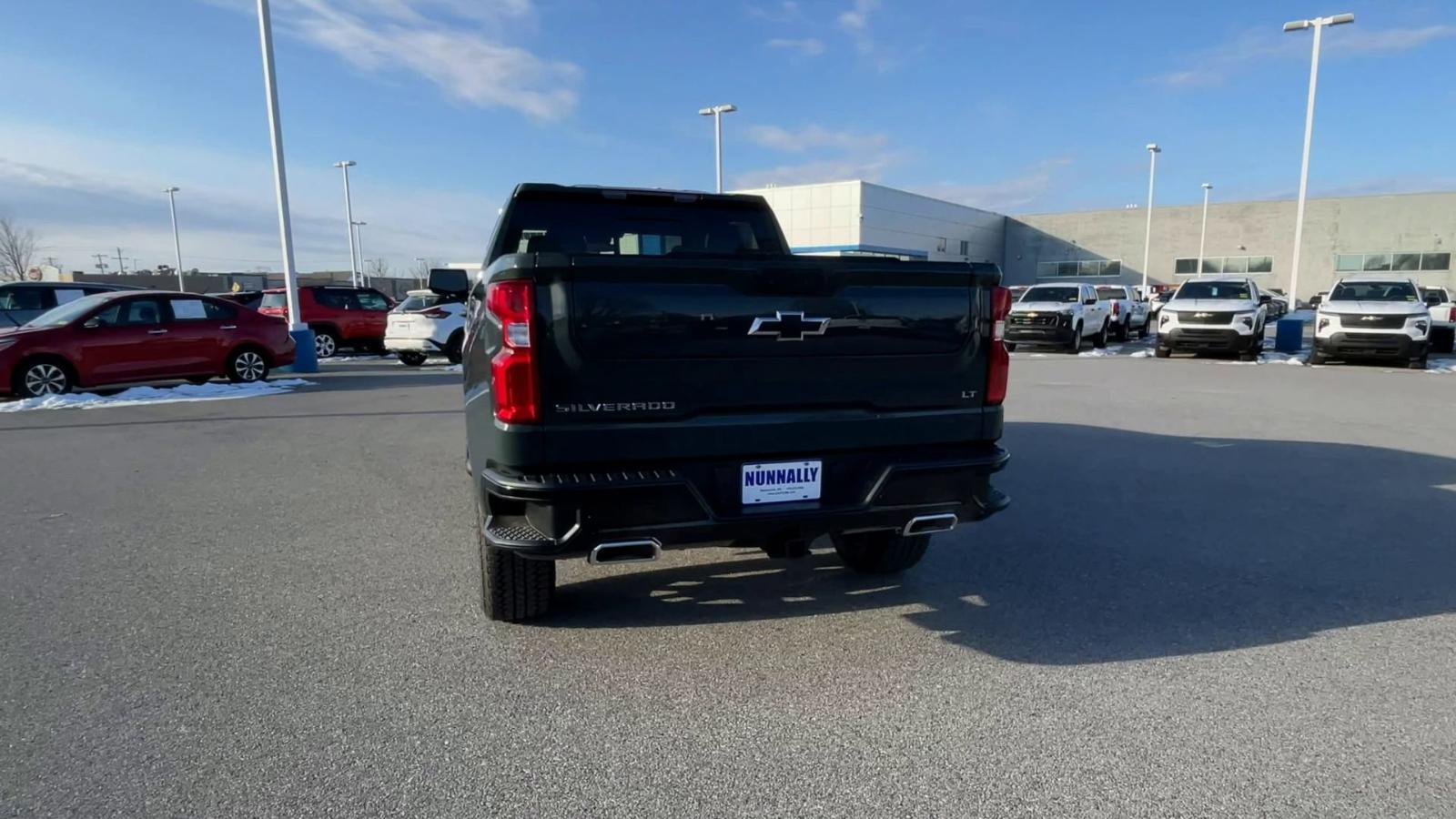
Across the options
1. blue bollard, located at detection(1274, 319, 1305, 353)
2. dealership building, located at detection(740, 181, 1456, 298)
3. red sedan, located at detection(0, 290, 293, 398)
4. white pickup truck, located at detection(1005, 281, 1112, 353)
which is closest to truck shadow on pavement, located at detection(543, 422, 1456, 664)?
red sedan, located at detection(0, 290, 293, 398)

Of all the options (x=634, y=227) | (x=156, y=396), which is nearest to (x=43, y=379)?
(x=156, y=396)

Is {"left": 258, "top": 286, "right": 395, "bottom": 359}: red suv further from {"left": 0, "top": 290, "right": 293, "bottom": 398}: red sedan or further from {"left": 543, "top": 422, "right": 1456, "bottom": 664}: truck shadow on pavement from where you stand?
{"left": 543, "top": 422, "right": 1456, "bottom": 664}: truck shadow on pavement

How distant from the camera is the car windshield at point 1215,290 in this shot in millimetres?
18016

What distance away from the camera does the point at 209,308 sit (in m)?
12.7

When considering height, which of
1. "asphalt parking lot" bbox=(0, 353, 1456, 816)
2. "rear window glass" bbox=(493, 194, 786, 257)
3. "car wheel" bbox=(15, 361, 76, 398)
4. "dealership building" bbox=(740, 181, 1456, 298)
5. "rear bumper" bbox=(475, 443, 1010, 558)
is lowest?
"asphalt parking lot" bbox=(0, 353, 1456, 816)

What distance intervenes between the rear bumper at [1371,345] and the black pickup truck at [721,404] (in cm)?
1585

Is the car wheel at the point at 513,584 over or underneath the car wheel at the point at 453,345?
underneath

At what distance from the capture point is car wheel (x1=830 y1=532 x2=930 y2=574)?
435 centimetres

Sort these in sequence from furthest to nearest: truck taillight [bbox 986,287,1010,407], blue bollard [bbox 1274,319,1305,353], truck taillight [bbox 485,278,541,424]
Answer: blue bollard [bbox 1274,319,1305,353], truck taillight [bbox 986,287,1010,407], truck taillight [bbox 485,278,541,424]

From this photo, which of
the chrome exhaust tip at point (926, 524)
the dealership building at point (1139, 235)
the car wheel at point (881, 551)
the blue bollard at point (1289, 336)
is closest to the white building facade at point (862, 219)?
the dealership building at point (1139, 235)

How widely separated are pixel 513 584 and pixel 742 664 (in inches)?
42.7

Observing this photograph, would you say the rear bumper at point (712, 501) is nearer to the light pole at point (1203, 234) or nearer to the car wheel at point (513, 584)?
the car wheel at point (513, 584)

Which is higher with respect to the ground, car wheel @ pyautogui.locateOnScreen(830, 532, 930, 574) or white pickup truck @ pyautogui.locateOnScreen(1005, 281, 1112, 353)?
white pickup truck @ pyautogui.locateOnScreen(1005, 281, 1112, 353)

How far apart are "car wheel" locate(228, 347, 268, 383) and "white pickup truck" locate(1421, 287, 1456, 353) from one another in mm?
23149
